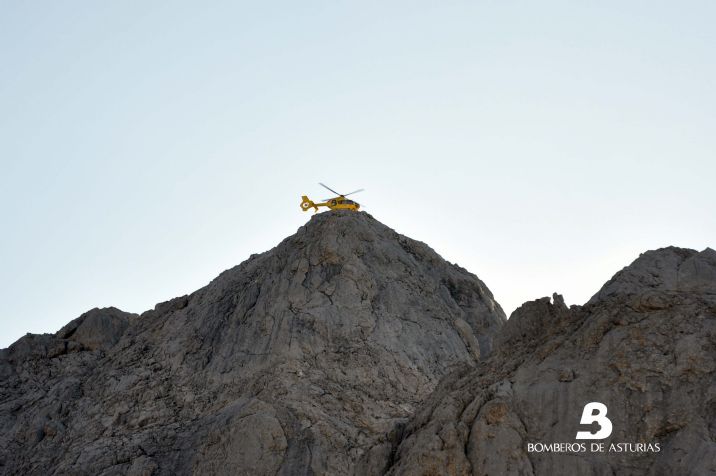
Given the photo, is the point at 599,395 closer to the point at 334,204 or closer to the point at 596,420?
the point at 596,420

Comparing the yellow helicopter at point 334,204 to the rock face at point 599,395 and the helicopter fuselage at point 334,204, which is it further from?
the rock face at point 599,395

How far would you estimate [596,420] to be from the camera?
1617cm

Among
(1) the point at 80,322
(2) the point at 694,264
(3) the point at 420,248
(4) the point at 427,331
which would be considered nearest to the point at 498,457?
(2) the point at 694,264

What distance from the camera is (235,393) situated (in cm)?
3100

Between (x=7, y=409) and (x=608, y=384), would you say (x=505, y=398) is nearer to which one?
(x=608, y=384)

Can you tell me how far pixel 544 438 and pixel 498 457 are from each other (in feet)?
2.66

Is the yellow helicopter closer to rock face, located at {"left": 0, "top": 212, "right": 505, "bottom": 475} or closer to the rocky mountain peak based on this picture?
rock face, located at {"left": 0, "top": 212, "right": 505, "bottom": 475}

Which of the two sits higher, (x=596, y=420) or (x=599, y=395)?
(x=599, y=395)

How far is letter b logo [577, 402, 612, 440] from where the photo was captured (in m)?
16.0

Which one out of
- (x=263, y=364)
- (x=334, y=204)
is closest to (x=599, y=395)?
(x=263, y=364)

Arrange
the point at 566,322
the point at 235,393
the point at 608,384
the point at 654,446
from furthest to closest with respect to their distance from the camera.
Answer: the point at 235,393
the point at 566,322
the point at 608,384
the point at 654,446

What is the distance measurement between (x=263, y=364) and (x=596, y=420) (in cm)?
1716

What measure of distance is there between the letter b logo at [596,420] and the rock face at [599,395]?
0.30 feet

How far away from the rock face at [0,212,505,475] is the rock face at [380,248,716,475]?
401 inches
